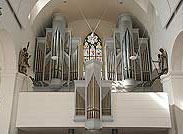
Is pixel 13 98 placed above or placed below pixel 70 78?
below

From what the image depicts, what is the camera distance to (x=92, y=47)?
47.9ft

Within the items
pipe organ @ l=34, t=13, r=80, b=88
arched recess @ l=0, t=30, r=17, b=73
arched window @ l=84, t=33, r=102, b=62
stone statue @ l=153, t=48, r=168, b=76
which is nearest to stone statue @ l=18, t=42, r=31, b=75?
arched recess @ l=0, t=30, r=17, b=73

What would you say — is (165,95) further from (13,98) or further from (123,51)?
(13,98)

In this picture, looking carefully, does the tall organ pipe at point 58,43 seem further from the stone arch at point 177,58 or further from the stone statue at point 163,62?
the stone arch at point 177,58

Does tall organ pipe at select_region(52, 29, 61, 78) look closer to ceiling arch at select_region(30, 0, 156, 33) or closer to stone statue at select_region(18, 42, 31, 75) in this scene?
ceiling arch at select_region(30, 0, 156, 33)

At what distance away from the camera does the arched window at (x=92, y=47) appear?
1438cm

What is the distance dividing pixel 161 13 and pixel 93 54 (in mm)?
4631

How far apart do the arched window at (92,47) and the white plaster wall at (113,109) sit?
481 cm

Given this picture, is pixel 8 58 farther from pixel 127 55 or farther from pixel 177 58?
pixel 177 58

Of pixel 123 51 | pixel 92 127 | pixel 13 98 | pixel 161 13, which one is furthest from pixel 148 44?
pixel 13 98

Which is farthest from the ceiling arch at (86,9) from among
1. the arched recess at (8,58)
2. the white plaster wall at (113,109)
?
the white plaster wall at (113,109)

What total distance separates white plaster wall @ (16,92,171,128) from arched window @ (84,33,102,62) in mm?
4811

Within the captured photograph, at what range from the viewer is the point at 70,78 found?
12656 mm

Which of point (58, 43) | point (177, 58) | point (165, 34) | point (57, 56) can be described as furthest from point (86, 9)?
point (177, 58)
